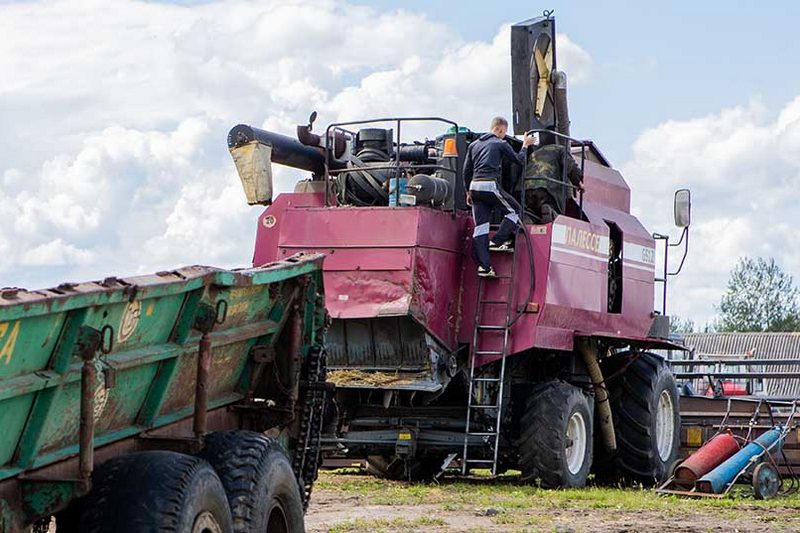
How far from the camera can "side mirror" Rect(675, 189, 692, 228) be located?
16875 millimetres

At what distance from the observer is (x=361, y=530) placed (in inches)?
431

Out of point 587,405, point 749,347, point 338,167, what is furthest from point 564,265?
point 749,347

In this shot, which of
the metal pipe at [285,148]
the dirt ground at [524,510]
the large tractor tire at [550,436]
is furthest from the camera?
the large tractor tire at [550,436]

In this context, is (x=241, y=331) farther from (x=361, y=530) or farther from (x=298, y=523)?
(x=361, y=530)

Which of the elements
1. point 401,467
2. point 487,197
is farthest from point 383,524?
point 401,467

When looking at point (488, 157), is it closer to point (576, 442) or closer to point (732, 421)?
point (576, 442)

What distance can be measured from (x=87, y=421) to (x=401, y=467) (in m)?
9.95

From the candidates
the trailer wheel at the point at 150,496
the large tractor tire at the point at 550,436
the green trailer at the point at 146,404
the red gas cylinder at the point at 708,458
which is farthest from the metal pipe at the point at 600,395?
the trailer wheel at the point at 150,496

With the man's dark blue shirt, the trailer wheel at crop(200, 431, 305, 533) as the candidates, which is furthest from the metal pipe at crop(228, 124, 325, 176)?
the trailer wheel at crop(200, 431, 305, 533)

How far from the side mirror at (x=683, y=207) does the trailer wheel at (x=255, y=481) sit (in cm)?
935

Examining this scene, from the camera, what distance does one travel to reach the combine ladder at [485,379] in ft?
48.0

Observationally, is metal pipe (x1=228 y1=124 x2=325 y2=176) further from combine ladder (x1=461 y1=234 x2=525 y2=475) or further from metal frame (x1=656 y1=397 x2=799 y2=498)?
metal frame (x1=656 y1=397 x2=799 y2=498)

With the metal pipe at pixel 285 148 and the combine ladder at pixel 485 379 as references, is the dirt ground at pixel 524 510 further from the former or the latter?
the metal pipe at pixel 285 148

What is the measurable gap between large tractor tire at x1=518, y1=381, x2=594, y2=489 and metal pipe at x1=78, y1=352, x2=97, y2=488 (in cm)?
850
